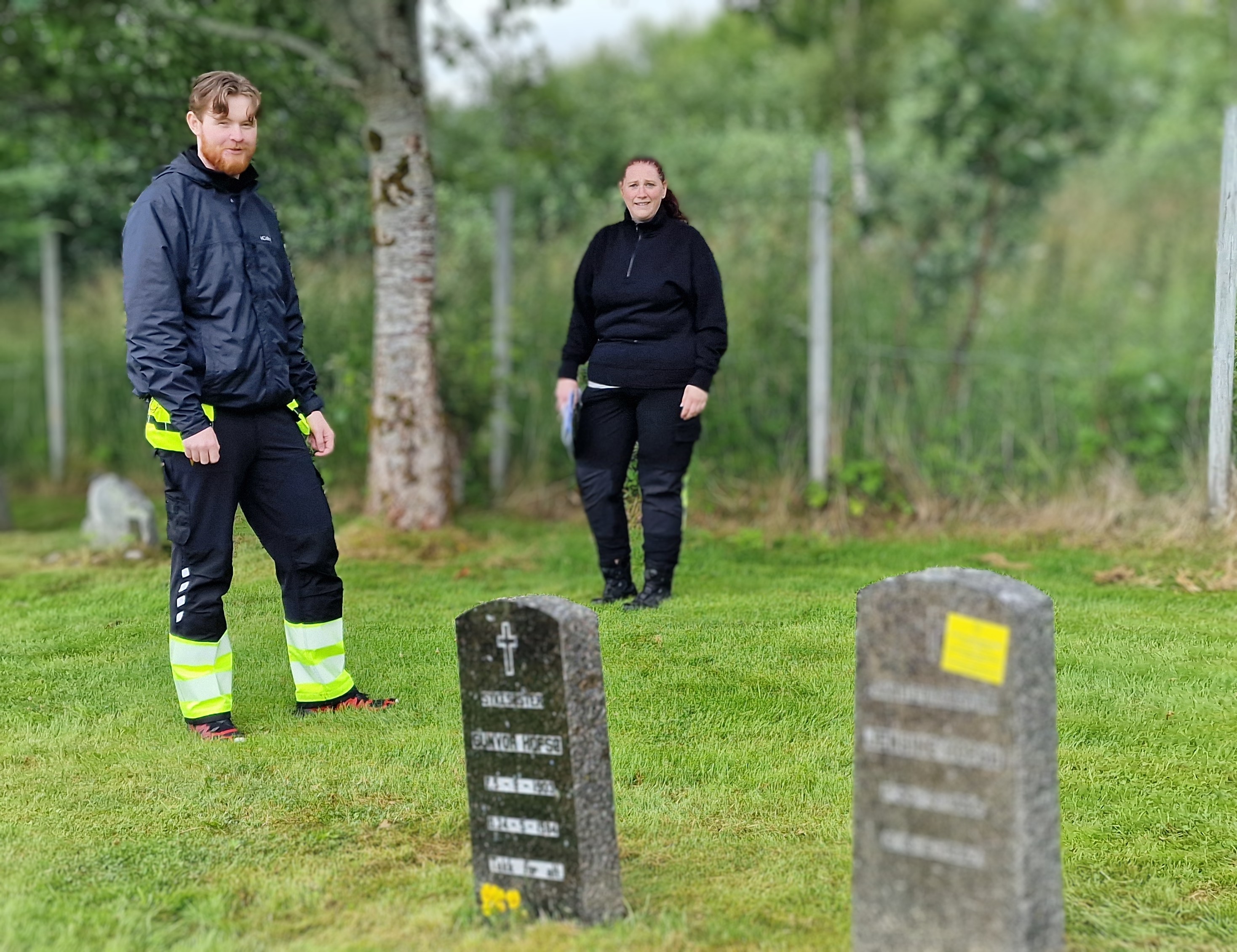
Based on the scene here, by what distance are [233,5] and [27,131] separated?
2179mm

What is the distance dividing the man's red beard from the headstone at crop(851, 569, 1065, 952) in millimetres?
2745

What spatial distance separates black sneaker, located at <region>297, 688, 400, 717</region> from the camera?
4996 mm

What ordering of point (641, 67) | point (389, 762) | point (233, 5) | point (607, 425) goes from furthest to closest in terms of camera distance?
point (641, 67) < point (233, 5) < point (607, 425) < point (389, 762)

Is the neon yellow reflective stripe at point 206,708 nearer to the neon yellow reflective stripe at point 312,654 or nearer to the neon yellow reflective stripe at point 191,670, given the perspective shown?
the neon yellow reflective stripe at point 191,670

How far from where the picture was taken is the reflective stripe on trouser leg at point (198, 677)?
4.76m

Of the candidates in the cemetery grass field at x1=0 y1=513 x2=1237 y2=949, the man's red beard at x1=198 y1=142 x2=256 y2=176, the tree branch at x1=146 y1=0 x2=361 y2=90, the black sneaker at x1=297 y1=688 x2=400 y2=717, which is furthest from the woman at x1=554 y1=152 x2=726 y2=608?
the tree branch at x1=146 y1=0 x2=361 y2=90

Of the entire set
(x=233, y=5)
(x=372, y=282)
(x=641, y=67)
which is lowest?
(x=372, y=282)

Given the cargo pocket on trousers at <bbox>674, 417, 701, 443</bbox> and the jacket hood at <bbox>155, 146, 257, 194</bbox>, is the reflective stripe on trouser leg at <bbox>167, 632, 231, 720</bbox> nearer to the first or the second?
the jacket hood at <bbox>155, 146, 257, 194</bbox>

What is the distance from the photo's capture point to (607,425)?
6.15 metres

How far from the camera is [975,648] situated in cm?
293

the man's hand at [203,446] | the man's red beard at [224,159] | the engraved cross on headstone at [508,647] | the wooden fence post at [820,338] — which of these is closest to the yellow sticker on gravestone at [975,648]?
the engraved cross on headstone at [508,647]

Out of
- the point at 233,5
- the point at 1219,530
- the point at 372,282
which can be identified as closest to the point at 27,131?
the point at 233,5

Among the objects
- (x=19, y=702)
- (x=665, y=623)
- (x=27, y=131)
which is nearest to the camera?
(x=19, y=702)

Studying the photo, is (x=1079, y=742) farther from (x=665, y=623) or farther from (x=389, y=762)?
(x=389, y=762)
